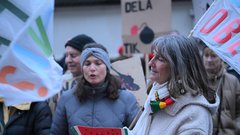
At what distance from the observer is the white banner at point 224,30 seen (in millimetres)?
2461

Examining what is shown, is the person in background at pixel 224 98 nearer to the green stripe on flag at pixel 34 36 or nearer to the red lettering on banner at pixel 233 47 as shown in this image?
the red lettering on banner at pixel 233 47

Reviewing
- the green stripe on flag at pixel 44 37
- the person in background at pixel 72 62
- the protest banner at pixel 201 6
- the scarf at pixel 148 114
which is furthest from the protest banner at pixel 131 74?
the scarf at pixel 148 114

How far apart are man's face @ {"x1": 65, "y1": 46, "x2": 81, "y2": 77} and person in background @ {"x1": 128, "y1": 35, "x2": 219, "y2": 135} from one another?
1.56m

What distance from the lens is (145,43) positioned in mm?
4824

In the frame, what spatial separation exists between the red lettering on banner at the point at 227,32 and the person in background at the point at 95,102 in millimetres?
974

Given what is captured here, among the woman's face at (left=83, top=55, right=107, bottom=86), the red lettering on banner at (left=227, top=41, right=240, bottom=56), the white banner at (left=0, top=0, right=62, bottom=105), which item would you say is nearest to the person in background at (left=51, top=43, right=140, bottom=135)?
the woman's face at (left=83, top=55, right=107, bottom=86)

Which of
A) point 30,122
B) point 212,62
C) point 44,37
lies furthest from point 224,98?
point 44,37

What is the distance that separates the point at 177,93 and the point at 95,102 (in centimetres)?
115

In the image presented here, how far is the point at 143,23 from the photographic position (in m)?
4.83

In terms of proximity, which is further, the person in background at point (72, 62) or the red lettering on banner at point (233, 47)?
the person in background at point (72, 62)

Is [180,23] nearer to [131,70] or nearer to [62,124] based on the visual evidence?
[131,70]

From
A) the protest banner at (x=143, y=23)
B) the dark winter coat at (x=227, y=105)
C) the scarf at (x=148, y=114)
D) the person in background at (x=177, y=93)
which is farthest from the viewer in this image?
the protest banner at (x=143, y=23)

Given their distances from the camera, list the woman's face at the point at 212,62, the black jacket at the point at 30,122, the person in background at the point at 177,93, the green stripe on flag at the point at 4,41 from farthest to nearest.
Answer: the woman's face at the point at 212,62 < the black jacket at the point at 30,122 < the green stripe on flag at the point at 4,41 < the person in background at the point at 177,93

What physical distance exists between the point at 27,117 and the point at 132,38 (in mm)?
1681
